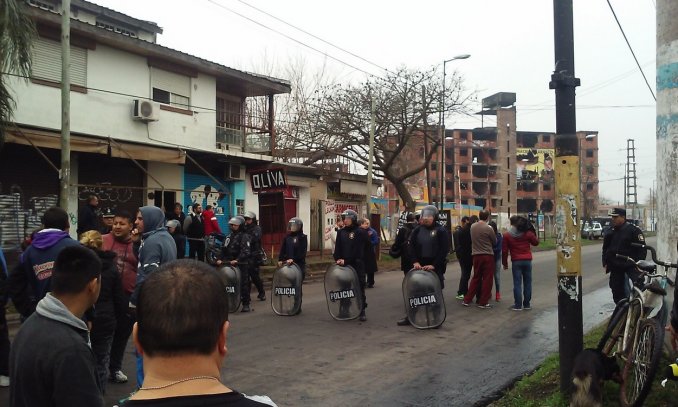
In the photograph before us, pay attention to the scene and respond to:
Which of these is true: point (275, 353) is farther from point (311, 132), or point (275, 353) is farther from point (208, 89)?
point (311, 132)

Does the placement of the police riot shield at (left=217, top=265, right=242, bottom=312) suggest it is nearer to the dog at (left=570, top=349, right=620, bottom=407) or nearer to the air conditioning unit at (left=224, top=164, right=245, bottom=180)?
the dog at (left=570, top=349, right=620, bottom=407)

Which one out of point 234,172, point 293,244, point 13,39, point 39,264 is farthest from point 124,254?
point 234,172

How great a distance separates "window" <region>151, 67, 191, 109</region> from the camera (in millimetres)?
18234

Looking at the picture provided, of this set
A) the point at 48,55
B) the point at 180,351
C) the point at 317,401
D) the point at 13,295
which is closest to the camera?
the point at 180,351

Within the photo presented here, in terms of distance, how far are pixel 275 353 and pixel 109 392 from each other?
233cm

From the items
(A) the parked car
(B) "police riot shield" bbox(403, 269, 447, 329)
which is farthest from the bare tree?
(A) the parked car

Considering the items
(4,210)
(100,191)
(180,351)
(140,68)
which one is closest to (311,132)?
(140,68)

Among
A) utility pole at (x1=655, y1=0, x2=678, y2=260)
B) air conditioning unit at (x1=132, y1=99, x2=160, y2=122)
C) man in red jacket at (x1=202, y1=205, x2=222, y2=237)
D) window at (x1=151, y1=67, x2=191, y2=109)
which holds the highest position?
window at (x1=151, y1=67, x2=191, y2=109)

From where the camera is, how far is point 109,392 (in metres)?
5.87

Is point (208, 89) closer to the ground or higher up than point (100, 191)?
higher up

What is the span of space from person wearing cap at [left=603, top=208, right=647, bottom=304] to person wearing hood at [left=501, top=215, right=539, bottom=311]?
84.0 inches

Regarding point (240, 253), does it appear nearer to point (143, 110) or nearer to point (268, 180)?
point (143, 110)

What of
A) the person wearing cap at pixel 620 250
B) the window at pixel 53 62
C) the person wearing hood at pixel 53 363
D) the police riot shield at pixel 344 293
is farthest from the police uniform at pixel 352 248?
the window at pixel 53 62

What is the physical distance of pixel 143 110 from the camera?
16984 millimetres
